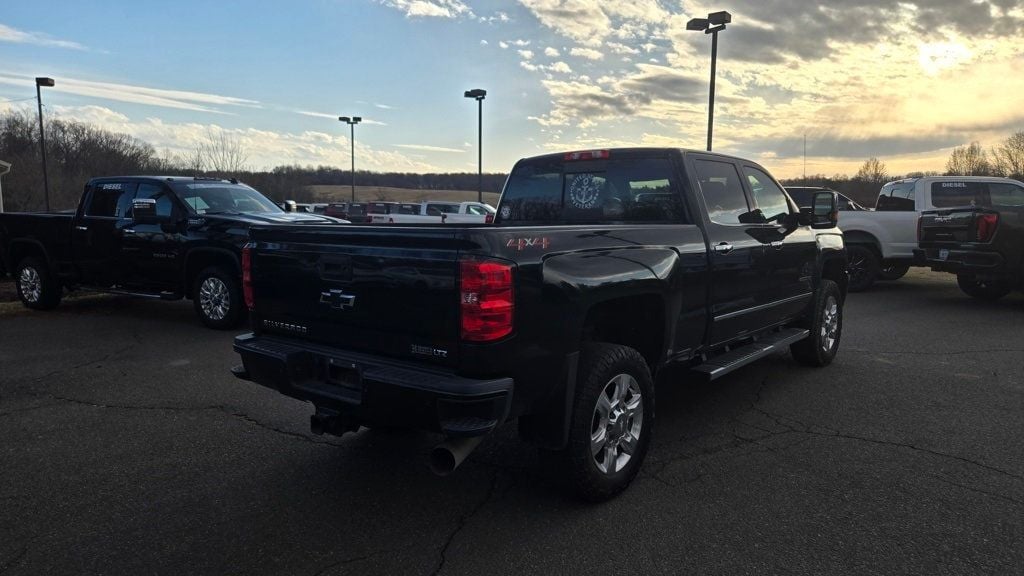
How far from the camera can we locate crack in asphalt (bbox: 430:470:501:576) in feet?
9.83

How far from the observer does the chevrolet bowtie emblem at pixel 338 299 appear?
3395 millimetres

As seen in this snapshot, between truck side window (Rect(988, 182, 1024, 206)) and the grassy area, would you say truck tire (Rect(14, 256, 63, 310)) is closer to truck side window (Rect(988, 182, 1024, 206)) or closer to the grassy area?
truck side window (Rect(988, 182, 1024, 206))

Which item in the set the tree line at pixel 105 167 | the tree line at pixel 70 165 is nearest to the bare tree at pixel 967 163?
the tree line at pixel 105 167

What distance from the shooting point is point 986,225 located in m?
10.1

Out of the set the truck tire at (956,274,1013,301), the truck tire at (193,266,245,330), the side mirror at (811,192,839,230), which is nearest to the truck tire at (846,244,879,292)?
the truck tire at (956,274,1013,301)

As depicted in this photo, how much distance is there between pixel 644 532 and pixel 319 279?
211cm

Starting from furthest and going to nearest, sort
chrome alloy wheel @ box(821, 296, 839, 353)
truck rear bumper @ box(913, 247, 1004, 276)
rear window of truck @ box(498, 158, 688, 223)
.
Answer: truck rear bumper @ box(913, 247, 1004, 276), chrome alloy wheel @ box(821, 296, 839, 353), rear window of truck @ box(498, 158, 688, 223)

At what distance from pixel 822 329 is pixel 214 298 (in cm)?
708

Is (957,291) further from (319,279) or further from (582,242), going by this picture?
(319,279)

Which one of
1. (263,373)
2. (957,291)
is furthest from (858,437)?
(957,291)

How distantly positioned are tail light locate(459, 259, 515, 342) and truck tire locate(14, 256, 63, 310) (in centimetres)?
971

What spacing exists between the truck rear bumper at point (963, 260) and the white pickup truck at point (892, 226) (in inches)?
56.8

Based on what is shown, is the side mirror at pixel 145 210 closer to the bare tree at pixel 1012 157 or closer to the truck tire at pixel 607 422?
the truck tire at pixel 607 422

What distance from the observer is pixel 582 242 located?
136 inches
